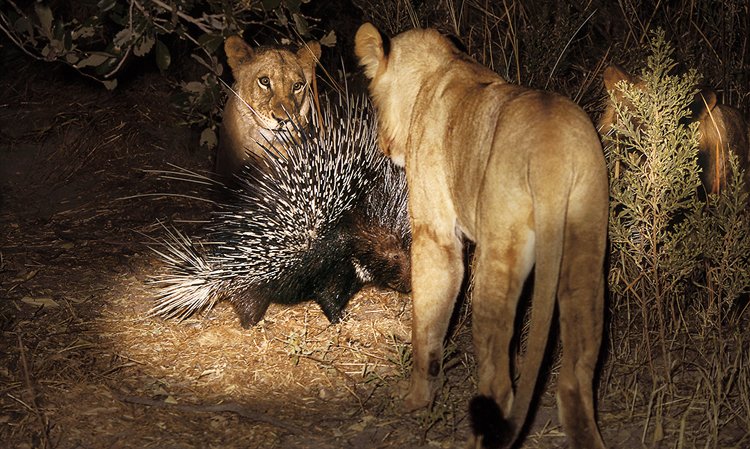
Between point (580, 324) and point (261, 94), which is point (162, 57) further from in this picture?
point (580, 324)

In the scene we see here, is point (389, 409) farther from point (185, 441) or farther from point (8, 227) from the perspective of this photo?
point (8, 227)

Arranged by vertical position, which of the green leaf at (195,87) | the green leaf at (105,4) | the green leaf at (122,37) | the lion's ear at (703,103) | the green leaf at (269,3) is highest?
the green leaf at (269,3)

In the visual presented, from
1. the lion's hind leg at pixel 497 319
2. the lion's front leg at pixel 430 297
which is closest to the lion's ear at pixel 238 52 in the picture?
the lion's front leg at pixel 430 297

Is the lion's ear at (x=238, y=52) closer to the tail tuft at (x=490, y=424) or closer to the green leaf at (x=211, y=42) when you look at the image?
the green leaf at (x=211, y=42)

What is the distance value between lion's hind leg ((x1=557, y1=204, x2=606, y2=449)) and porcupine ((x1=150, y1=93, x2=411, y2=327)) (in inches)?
69.4

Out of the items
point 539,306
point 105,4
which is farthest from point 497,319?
point 105,4

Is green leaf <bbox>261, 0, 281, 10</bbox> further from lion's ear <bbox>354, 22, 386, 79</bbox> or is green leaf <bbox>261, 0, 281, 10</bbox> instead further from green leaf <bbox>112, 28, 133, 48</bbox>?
green leaf <bbox>112, 28, 133, 48</bbox>

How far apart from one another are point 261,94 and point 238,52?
32 cm

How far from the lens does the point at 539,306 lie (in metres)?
2.81

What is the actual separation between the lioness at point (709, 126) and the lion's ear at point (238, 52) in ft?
7.00

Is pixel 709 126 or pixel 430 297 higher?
pixel 709 126

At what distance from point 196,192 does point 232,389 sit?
2859mm

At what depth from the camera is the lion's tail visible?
9.00 ft

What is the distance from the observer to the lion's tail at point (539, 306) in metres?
2.74
